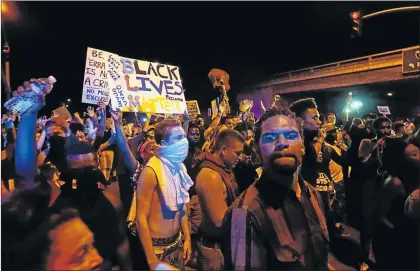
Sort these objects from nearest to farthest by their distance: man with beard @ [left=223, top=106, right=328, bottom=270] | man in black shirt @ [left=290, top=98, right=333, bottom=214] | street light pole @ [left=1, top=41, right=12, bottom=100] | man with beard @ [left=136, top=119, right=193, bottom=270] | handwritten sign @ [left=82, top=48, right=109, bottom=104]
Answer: man with beard @ [left=223, top=106, right=328, bottom=270] < man with beard @ [left=136, top=119, right=193, bottom=270] < man in black shirt @ [left=290, top=98, right=333, bottom=214] < handwritten sign @ [left=82, top=48, right=109, bottom=104] < street light pole @ [left=1, top=41, right=12, bottom=100]

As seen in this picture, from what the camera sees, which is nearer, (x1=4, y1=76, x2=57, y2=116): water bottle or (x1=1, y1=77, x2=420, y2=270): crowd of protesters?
(x1=1, y1=77, x2=420, y2=270): crowd of protesters

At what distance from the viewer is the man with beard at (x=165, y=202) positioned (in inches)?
144

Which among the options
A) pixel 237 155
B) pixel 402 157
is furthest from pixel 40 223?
pixel 402 157

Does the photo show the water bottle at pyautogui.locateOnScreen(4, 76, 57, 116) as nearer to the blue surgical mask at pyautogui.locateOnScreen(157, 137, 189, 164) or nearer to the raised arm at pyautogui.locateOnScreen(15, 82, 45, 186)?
the raised arm at pyautogui.locateOnScreen(15, 82, 45, 186)

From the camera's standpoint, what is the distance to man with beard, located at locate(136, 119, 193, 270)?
3664 millimetres

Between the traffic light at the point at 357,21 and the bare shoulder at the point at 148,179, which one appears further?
the traffic light at the point at 357,21

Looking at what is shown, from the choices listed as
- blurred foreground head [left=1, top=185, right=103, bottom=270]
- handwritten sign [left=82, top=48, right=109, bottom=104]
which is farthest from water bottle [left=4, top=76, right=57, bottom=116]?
handwritten sign [left=82, top=48, right=109, bottom=104]

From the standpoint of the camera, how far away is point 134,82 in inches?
241

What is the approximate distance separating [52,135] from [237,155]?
1.79 meters

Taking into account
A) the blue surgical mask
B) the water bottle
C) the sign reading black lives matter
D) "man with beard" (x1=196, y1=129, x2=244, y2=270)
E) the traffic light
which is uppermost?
the traffic light

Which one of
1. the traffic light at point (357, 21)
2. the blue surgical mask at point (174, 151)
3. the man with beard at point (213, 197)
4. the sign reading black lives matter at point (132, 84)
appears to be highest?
→ the traffic light at point (357, 21)

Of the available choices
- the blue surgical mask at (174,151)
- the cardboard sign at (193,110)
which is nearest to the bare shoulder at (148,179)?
the blue surgical mask at (174,151)

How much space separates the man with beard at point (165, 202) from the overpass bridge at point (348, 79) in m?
23.3

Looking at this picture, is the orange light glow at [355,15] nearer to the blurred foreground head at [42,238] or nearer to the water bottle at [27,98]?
the water bottle at [27,98]
